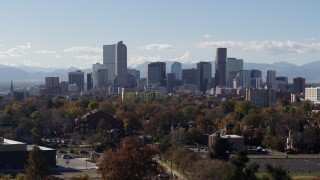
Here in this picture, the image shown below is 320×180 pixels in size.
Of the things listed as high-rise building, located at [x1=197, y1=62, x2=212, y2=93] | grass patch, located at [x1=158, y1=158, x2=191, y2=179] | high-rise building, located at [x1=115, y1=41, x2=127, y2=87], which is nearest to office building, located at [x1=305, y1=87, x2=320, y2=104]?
high-rise building, located at [x1=197, y1=62, x2=212, y2=93]

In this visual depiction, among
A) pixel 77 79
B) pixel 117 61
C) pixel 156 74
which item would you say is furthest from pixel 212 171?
pixel 117 61

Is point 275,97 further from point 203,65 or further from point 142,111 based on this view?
point 203,65

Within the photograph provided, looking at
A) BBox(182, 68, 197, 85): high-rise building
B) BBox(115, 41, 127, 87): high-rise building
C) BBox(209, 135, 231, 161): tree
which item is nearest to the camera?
BBox(209, 135, 231, 161): tree

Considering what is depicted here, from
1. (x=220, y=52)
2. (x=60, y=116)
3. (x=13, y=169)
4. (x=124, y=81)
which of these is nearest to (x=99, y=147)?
(x=13, y=169)

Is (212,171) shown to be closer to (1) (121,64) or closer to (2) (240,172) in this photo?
(2) (240,172)

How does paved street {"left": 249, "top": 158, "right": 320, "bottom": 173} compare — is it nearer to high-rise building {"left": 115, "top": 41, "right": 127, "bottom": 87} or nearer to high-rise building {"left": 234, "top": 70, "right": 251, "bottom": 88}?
high-rise building {"left": 115, "top": 41, "right": 127, "bottom": 87}

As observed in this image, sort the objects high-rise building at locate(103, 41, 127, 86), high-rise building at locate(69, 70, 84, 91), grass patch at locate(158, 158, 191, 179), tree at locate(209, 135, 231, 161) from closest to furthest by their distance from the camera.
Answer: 1. grass patch at locate(158, 158, 191, 179)
2. tree at locate(209, 135, 231, 161)
3. high-rise building at locate(69, 70, 84, 91)
4. high-rise building at locate(103, 41, 127, 86)
